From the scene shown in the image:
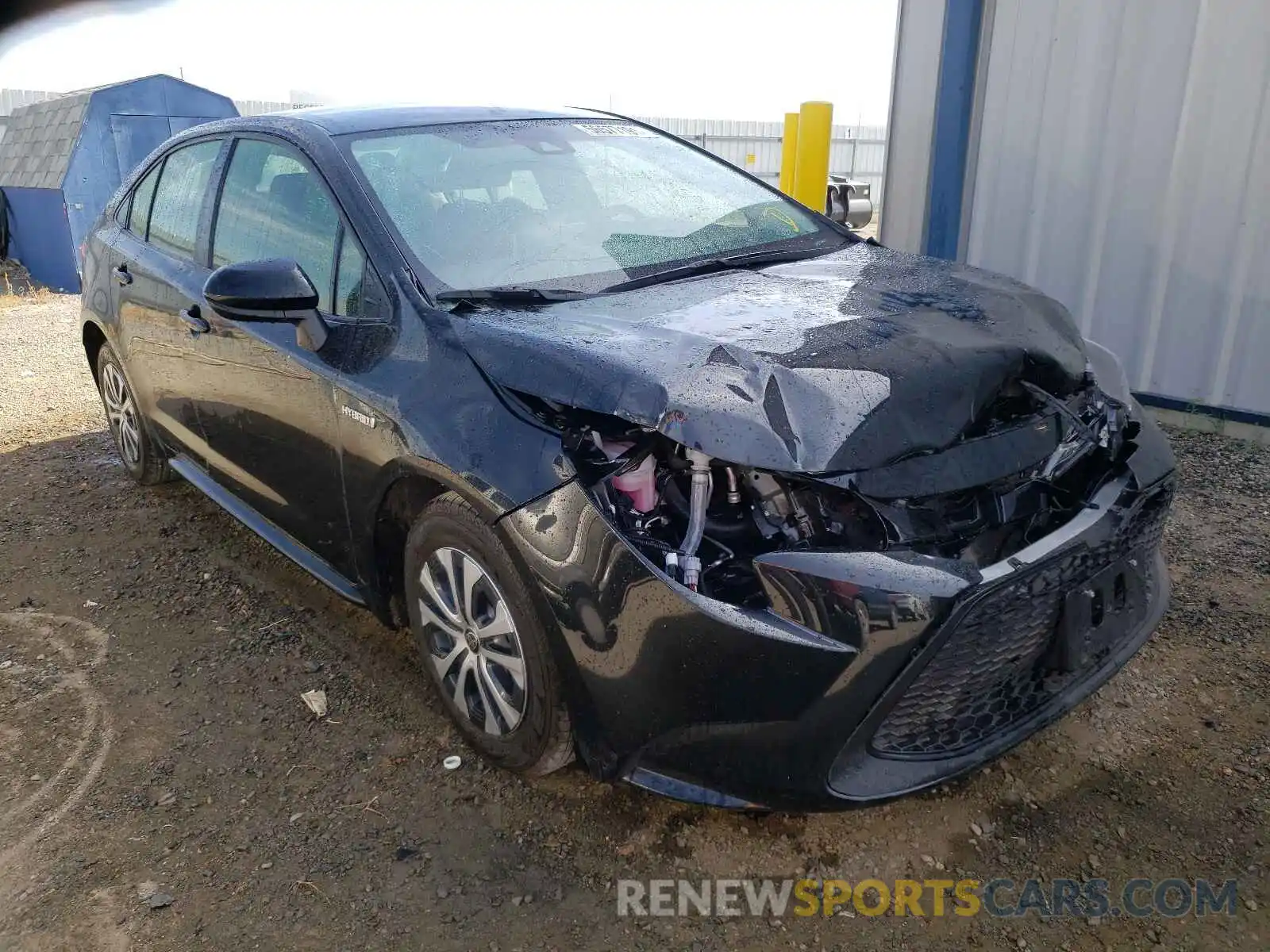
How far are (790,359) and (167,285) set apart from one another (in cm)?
269

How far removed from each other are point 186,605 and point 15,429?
10.8ft

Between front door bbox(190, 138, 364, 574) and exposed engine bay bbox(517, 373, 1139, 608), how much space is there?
88 centimetres

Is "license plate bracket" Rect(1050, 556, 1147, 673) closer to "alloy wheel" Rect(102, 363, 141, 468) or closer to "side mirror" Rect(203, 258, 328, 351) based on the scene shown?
"side mirror" Rect(203, 258, 328, 351)

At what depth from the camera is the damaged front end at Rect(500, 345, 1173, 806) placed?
1.92 metres

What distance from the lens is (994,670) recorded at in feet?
6.89

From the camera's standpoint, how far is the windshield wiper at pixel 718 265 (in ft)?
9.05

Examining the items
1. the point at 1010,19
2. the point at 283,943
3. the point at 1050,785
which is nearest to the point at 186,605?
the point at 283,943

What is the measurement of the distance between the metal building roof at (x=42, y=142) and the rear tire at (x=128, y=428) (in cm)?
839

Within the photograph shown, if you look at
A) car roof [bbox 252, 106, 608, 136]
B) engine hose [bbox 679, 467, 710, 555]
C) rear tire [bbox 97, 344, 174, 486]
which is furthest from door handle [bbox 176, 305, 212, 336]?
engine hose [bbox 679, 467, 710, 555]

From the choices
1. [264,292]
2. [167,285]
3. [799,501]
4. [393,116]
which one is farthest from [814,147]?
[799,501]

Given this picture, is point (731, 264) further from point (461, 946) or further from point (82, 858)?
point (82, 858)

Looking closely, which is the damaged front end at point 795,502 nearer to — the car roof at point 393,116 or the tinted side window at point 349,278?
the tinted side window at point 349,278

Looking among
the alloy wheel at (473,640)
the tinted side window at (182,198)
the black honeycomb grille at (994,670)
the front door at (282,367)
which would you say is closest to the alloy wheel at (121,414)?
the tinted side window at (182,198)

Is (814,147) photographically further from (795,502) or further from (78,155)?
(78,155)
